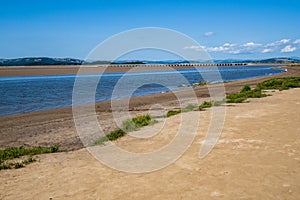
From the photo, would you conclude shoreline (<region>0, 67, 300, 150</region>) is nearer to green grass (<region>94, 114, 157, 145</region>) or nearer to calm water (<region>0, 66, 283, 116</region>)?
green grass (<region>94, 114, 157, 145</region>)

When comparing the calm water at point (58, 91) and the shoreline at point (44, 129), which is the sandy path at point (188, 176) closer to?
the shoreline at point (44, 129)

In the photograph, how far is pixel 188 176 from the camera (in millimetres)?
6375

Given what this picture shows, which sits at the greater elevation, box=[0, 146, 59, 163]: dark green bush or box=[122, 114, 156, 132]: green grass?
box=[122, 114, 156, 132]: green grass

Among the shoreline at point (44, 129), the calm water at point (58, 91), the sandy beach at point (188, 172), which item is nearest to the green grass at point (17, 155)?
the sandy beach at point (188, 172)

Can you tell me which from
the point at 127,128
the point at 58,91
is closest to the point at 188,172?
the point at 127,128

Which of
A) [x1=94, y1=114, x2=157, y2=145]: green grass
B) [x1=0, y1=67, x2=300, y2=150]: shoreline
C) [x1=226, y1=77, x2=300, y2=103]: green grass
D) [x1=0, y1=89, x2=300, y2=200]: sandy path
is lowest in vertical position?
[x1=0, y1=67, x2=300, y2=150]: shoreline

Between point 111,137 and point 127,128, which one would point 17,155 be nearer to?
point 111,137

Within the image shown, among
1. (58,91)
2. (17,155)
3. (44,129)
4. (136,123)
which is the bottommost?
(44,129)

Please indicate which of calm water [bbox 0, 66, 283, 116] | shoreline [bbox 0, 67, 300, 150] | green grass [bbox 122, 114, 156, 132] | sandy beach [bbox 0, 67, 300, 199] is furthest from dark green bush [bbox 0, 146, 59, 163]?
calm water [bbox 0, 66, 283, 116]

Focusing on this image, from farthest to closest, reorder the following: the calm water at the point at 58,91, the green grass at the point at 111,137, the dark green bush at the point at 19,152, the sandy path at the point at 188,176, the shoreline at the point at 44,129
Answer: the calm water at the point at 58,91 < the shoreline at the point at 44,129 < the green grass at the point at 111,137 < the dark green bush at the point at 19,152 < the sandy path at the point at 188,176

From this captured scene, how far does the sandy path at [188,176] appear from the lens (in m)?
5.59

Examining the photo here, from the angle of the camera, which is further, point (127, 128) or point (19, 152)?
point (127, 128)

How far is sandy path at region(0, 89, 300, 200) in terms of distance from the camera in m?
5.59

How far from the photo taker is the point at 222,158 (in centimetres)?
749
